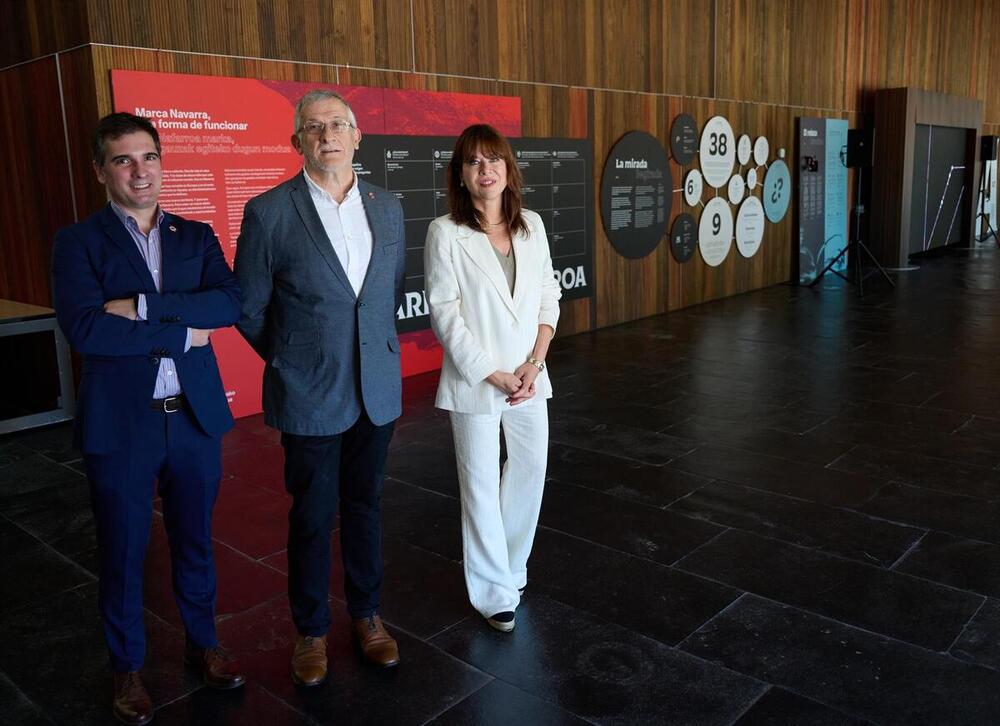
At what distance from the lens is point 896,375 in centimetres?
580

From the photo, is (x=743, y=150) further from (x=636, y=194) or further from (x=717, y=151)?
(x=636, y=194)

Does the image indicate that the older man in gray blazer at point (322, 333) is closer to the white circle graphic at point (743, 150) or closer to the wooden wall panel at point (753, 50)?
→ the wooden wall panel at point (753, 50)

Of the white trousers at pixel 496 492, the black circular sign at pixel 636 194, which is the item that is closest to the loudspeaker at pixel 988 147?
the black circular sign at pixel 636 194

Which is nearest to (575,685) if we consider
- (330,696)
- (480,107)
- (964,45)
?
(330,696)

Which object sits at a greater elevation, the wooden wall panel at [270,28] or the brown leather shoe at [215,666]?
the wooden wall panel at [270,28]

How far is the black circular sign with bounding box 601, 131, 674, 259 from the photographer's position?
7887 mm

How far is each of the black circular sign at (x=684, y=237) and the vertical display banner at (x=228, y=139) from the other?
372 centimetres

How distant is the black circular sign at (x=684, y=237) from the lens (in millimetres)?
8711

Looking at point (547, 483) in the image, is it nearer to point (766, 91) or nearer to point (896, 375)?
point (896, 375)

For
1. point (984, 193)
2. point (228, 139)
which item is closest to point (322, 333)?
point (228, 139)

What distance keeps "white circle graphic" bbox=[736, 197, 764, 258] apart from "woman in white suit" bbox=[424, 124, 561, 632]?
752 cm

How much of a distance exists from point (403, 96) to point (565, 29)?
78.6 inches

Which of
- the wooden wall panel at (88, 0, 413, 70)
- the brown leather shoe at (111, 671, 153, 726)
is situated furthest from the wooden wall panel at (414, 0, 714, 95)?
the brown leather shoe at (111, 671, 153, 726)

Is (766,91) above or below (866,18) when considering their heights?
below
